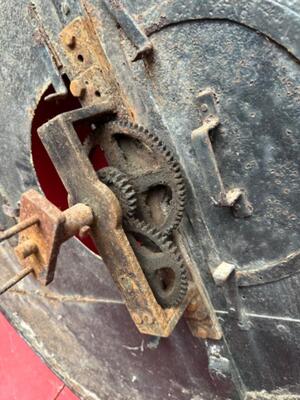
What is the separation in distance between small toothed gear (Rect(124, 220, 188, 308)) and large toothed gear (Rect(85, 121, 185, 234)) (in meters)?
0.03

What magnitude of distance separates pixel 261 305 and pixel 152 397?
52 cm

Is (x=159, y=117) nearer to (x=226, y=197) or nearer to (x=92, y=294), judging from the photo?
(x=226, y=197)

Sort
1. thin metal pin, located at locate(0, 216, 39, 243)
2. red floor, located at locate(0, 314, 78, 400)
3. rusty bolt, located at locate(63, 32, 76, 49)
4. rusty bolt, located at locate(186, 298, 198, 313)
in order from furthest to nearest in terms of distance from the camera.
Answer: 1. red floor, located at locate(0, 314, 78, 400)
2. rusty bolt, located at locate(186, 298, 198, 313)
3. rusty bolt, located at locate(63, 32, 76, 49)
4. thin metal pin, located at locate(0, 216, 39, 243)

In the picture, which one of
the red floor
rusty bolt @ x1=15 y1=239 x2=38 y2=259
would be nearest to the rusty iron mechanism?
rusty bolt @ x1=15 y1=239 x2=38 y2=259


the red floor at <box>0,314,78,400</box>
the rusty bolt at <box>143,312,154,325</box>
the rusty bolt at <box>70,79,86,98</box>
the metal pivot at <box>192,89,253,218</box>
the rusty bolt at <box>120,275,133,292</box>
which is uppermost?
the rusty bolt at <box>70,79,86,98</box>

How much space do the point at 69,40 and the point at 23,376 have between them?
138cm

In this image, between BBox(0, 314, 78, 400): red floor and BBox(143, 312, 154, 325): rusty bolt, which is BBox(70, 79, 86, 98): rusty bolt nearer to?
BBox(143, 312, 154, 325): rusty bolt

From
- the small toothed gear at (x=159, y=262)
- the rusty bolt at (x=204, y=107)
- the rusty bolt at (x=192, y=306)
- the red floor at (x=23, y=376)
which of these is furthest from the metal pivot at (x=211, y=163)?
the red floor at (x=23, y=376)

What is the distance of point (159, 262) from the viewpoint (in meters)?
0.90

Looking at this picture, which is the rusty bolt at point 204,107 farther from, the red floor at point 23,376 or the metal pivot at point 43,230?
the red floor at point 23,376

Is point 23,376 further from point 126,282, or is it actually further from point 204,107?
point 204,107

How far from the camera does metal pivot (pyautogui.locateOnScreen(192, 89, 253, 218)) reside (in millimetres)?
775

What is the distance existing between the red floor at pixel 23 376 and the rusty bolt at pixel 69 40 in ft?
4.28

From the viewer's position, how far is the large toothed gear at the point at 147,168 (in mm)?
831
